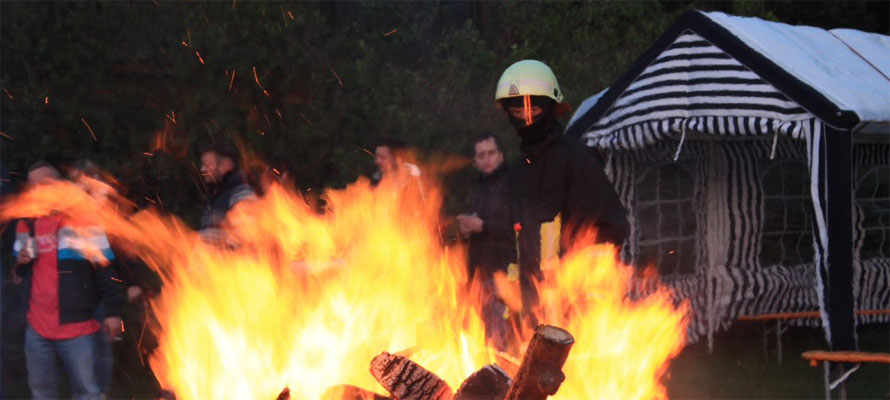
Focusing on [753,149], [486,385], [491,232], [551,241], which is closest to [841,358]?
[491,232]

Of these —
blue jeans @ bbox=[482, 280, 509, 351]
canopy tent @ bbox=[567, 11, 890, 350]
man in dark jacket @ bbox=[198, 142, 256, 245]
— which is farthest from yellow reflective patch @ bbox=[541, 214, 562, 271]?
canopy tent @ bbox=[567, 11, 890, 350]

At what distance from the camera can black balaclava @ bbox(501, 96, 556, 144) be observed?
4.80 m

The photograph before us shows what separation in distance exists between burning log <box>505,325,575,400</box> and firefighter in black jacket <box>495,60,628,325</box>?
42.6 inches

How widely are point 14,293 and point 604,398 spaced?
23.9 ft

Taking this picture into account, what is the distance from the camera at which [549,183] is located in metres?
4.75

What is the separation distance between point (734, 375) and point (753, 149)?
2392 mm

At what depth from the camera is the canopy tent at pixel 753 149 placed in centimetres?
735

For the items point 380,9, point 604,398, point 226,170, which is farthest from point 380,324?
point 380,9

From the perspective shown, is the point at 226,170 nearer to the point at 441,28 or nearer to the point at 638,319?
the point at 638,319

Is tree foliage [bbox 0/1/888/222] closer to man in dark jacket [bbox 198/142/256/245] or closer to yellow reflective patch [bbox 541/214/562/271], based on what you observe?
man in dark jacket [bbox 198/142/256/245]

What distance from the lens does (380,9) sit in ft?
53.9

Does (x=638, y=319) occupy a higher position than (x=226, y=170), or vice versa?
(x=226, y=170)

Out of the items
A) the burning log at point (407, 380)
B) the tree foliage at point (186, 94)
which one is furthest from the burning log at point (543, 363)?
the tree foliage at point (186, 94)

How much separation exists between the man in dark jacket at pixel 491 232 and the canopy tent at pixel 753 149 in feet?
5.16
